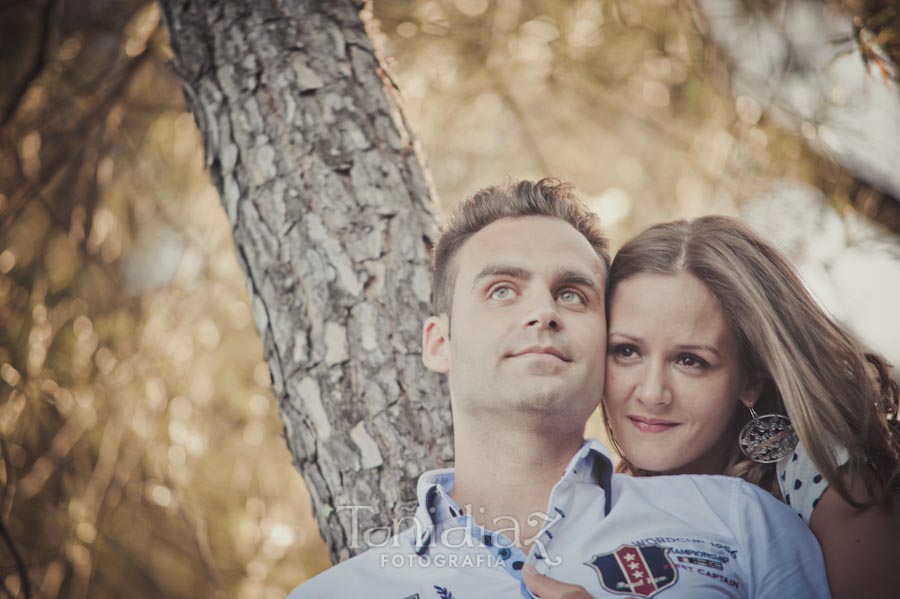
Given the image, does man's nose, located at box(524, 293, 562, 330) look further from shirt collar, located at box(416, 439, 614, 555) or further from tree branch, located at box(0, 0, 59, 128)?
tree branch, located at box(0, 0, 59, 128)

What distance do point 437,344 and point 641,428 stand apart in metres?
0.55

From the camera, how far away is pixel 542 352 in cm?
163

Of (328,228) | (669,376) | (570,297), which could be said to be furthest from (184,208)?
(669,376)

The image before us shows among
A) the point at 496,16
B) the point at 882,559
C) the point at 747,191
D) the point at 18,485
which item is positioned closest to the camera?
the point at 882,559

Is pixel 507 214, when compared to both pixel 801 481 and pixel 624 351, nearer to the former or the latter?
pixel 624 351

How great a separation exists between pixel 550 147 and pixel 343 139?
4.75ft

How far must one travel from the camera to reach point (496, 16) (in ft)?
10.3

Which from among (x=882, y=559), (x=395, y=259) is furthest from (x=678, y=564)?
(x=395, y=259)

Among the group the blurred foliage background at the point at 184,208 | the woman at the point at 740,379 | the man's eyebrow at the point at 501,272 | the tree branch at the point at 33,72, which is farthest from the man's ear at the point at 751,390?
the tree branch at the point at 33,72

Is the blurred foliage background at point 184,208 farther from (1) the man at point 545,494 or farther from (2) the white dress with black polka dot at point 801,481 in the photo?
(2) the white dress with black polka dot at point 801,481

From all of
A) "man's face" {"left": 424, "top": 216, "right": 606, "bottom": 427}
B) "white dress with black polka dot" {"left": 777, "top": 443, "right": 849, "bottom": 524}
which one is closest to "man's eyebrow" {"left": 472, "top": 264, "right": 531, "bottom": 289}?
"man's face" {"left": 424, "top": 216, "right": 606, "bottom": 427}

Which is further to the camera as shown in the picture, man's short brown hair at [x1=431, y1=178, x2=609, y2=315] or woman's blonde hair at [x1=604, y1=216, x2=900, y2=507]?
man's short brown hair at [x1=431, y1=178, x2=609, y2=315]

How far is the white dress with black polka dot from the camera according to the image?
5.20 feet

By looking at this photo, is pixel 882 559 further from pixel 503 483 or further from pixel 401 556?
pixel 401 556
